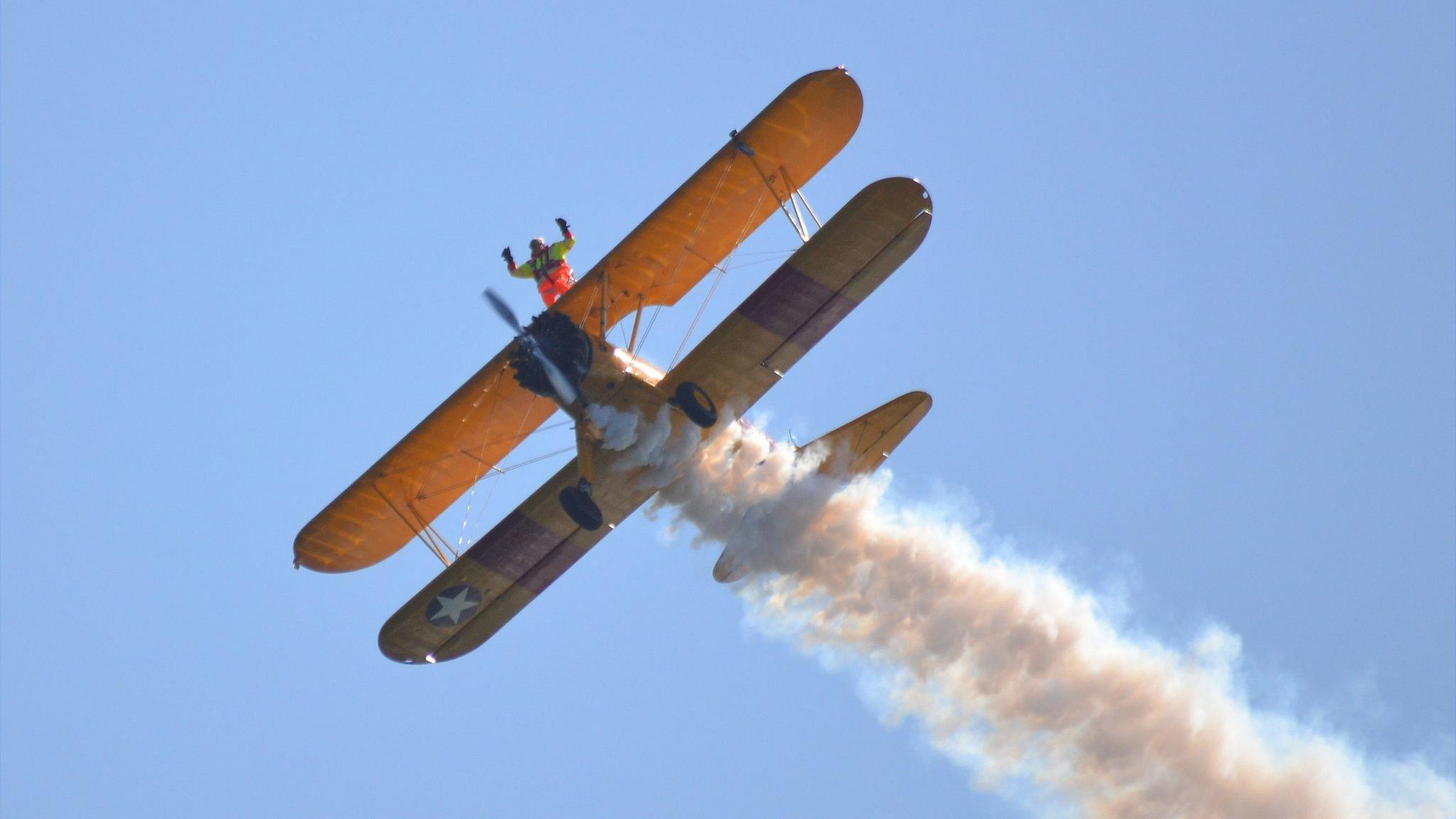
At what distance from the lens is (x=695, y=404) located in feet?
74.1

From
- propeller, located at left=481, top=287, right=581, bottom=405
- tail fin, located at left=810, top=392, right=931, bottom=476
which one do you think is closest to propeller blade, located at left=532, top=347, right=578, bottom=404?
propeller, located at left=481, top=287, right=581, bottom=405

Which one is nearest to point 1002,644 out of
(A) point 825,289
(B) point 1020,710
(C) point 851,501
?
(B) point 1020,710

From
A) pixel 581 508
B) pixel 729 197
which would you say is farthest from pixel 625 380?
pixel 729 197

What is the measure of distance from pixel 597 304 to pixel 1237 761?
31.8 ft

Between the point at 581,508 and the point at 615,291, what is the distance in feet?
8.01

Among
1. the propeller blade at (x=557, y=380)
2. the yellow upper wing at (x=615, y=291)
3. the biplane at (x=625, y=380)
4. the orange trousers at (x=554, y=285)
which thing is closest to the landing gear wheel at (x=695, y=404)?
the biplane at (x=625, y=380)

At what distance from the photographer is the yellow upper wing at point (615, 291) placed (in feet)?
74.6

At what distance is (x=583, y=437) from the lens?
23.1 metres

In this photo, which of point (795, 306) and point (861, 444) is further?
point (861, 444)

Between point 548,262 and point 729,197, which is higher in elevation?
point 729,197

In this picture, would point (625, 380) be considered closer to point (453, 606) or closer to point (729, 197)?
point (729, 197)

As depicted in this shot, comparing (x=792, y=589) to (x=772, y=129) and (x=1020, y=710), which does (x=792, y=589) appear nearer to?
(x=1020, y=710)

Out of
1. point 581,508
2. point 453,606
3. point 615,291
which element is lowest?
point 453,606

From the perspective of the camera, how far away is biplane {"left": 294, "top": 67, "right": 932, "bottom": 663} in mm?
22156
